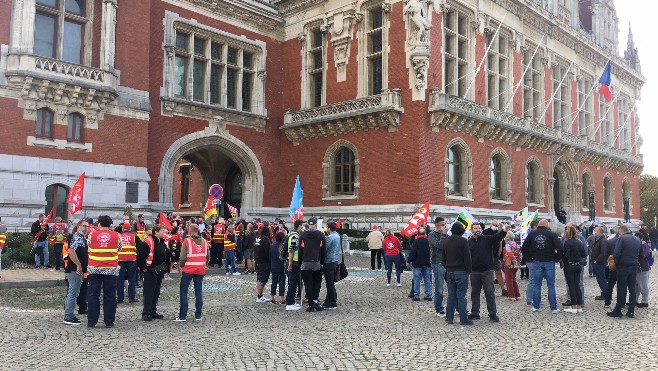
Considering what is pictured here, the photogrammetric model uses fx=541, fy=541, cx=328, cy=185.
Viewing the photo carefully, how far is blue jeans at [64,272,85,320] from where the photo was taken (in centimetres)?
992

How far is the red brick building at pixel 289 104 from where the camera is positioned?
21.8 m

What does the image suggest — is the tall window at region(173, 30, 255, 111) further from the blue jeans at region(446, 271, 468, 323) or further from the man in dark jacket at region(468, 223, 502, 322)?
the blue jeans at region(446, 271, 468, 323)

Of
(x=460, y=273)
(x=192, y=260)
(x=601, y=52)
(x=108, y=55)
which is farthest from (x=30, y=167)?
(x=601, y=52)

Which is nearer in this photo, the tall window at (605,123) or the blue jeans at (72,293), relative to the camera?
the blue jeans at (72,293)

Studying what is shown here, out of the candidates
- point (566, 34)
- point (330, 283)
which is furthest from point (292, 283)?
point (566, 34)

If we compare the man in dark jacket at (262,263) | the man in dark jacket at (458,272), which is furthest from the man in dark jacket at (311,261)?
the man in dark jacket at (458,272)

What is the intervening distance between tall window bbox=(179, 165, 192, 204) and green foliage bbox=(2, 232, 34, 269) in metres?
22.8

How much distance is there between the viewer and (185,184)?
42.6 m

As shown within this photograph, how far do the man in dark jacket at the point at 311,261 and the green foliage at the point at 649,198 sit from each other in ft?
245

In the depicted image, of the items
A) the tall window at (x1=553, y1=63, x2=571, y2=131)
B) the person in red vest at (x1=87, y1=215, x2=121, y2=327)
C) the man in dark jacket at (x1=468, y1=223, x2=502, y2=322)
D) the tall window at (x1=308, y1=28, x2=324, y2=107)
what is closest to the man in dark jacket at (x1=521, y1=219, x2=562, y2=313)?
the man in dark jacket at (x1=468, y1=223, x2=502, y2=322)

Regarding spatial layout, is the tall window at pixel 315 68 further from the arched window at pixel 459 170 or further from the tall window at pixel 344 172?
the arched window at pixel 459 170

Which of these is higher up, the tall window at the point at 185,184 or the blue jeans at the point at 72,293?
the tall window at the point at 185,184

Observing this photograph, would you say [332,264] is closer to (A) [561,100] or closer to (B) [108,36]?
(B) [108,36]

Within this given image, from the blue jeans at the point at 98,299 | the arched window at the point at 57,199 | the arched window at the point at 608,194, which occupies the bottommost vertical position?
the blue jeans at the point at 98,299
